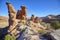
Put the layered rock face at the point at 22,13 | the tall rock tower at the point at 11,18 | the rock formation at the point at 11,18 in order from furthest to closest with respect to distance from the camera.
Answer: the layered rock face at the point at 22,13 < the rock formation at the point at 11,18 < the tall rock tower at the point at 11,18

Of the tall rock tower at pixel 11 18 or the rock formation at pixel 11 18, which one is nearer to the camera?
the tall rock tower at pixel 11 18

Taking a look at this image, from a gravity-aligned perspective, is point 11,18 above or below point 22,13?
below

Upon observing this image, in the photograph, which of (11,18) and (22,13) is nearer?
(11,18)

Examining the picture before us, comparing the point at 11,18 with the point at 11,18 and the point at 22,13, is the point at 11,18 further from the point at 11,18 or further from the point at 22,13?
the point at 22,13

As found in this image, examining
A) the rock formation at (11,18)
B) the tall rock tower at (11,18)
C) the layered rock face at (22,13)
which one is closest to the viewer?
the tall rock tower at (11,18)

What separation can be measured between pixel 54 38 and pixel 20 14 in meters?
19.9

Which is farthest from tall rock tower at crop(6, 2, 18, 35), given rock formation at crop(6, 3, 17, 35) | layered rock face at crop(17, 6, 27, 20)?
layered rock face at crop(17, 6, 27, 20)

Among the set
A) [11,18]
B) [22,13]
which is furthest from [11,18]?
[22,13]

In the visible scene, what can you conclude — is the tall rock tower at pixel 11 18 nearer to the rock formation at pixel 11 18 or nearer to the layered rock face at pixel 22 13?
the rock formation at pixel 11 18

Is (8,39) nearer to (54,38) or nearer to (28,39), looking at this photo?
(28,39)

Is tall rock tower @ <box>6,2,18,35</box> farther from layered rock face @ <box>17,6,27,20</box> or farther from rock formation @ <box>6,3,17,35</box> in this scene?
layered rock face @ <box>17,6,27,20</box>

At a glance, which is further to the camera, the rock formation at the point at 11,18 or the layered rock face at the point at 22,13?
the layered rock face at the point at 22,13

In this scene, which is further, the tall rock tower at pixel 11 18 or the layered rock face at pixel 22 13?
the layered rock face at pixel 22 13

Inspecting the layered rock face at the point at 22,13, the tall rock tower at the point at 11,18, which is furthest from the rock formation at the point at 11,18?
the layered rock face at the point at 22,13
